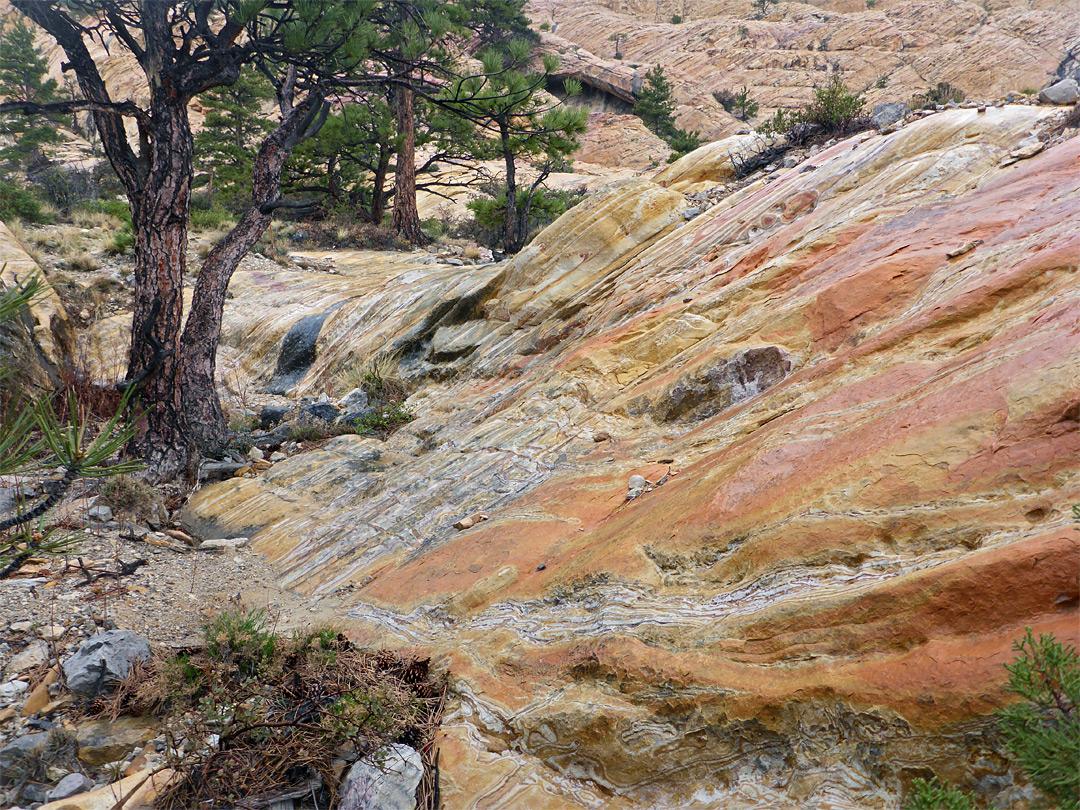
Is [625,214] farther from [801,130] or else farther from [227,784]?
[227,784]

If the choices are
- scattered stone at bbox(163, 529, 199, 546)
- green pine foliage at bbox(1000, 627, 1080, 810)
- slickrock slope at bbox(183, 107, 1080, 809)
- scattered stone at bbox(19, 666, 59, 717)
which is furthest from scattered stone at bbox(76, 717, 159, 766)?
green pine foliage at bbox(1000, 627, 1080, 810)

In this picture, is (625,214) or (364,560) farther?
(625,214)

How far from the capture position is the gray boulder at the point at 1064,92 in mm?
6227

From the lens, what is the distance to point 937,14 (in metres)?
45.7

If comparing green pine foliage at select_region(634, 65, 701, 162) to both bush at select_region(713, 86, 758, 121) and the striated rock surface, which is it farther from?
the striated rock surface

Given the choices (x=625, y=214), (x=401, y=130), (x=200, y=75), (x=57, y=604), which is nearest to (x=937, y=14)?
(x=401, y=130)

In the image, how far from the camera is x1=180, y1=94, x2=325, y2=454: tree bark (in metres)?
7.44

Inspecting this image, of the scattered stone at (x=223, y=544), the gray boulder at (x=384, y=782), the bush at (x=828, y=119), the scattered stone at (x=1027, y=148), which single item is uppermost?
the bush at (x=828, y=119)

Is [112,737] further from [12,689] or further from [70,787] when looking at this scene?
[12,689]

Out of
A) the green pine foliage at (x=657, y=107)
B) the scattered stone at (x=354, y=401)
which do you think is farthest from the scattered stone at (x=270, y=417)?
the green pine foliage at (x=657, y=107)

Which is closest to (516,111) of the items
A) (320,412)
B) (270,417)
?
(320,412)

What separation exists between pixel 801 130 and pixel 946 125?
3.11 meters

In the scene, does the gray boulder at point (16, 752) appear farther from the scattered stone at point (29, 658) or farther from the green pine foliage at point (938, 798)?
the green pine foliage at point (938, 798)

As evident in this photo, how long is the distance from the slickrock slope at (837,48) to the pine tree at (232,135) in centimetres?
2630
